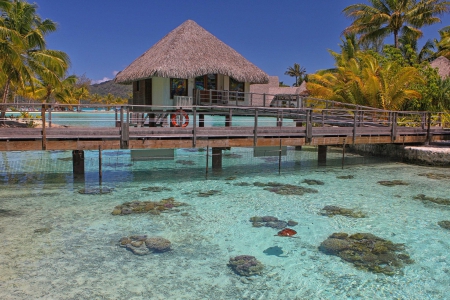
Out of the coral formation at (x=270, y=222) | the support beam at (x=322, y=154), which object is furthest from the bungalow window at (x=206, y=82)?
the coral formation at (x=270, y=222)

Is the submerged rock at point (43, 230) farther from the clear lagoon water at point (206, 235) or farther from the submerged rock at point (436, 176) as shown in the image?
the submerged rock at point (436, 176)

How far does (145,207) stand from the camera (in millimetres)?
8820

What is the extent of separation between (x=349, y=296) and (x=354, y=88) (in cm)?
1727

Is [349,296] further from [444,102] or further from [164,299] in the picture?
[444,102]

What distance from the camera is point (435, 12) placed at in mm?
24094

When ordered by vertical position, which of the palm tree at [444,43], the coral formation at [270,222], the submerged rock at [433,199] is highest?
the palm tree at [444,43]

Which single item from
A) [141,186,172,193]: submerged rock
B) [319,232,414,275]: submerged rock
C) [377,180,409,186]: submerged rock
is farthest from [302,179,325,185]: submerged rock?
[319,232,414,275]: submerged rock

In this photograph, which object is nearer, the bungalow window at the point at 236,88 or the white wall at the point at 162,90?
the white wall at the point at 162,90

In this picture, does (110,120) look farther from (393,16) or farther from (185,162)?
(393,16)

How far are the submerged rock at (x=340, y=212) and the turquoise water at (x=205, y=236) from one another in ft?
0.65

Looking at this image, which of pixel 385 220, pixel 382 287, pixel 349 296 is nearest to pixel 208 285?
pixel 349 296

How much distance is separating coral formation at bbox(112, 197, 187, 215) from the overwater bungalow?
6.23 meters

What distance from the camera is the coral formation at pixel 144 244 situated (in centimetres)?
630

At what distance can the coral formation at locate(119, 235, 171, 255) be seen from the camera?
6305 mm
